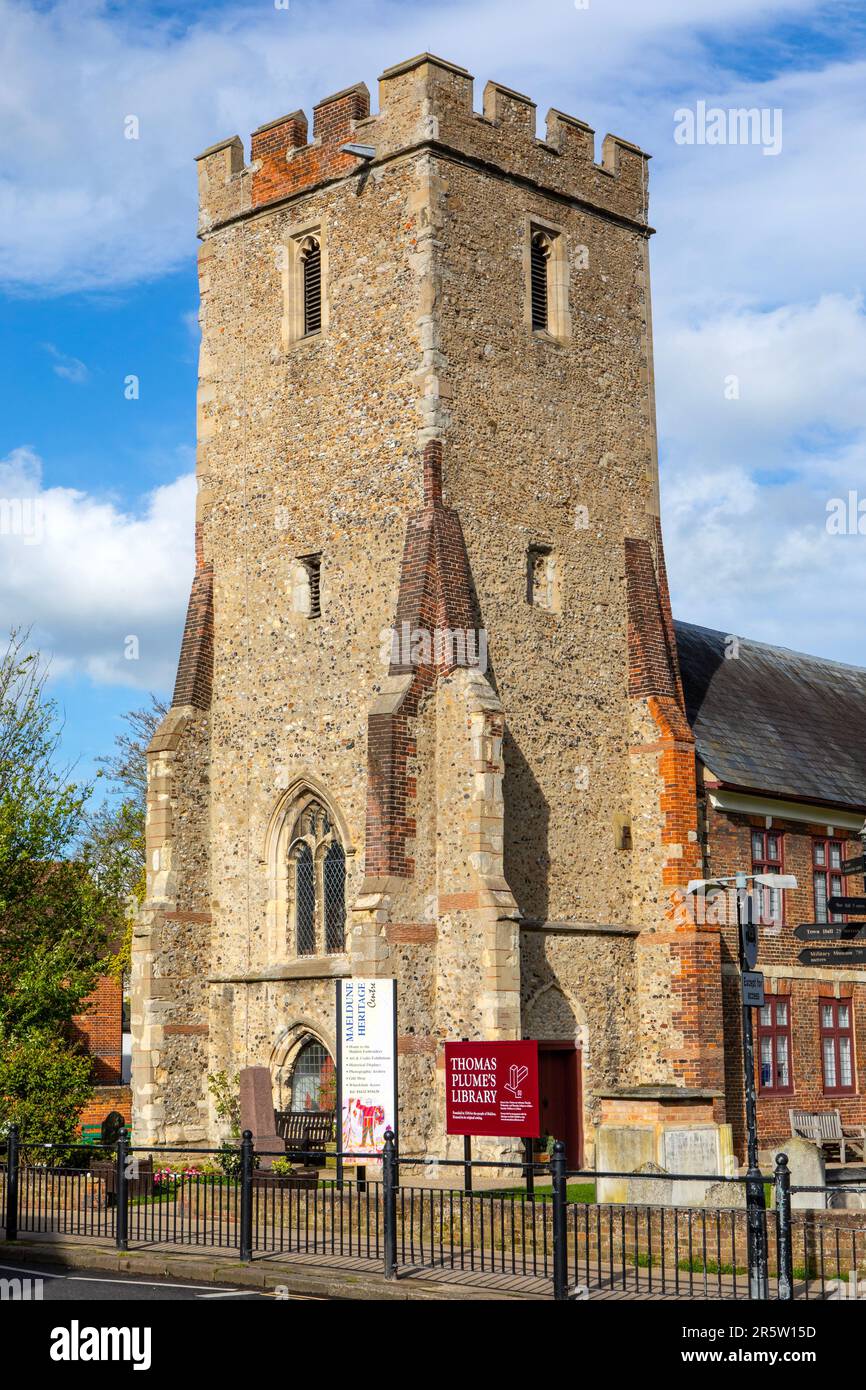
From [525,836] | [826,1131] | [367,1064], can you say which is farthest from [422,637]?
[826,1131]

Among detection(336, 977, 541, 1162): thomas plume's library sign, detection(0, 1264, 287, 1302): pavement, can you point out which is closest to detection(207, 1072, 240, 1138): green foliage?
detection(336, 977, 541, 1162): thomas plume's library sign

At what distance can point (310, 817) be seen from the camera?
25.9m

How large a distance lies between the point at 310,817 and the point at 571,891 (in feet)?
13.6

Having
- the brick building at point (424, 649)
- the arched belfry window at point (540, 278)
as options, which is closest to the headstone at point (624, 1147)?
the brick building at point (424, 649)

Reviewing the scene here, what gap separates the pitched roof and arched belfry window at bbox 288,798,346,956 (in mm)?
6566

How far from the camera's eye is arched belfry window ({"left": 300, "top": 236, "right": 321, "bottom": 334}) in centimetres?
2739

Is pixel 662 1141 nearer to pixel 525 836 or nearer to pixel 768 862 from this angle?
pixel 525 836

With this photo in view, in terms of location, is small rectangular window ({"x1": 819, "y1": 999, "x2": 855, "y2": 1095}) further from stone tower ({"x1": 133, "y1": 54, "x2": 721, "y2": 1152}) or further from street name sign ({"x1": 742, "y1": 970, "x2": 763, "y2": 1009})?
street name sign ({"x1": 742, "y1": 970, "x2": 763, "y2": 1009})

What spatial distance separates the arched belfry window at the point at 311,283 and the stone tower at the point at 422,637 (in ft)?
0.23

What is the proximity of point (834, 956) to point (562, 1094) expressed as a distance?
39.4ft

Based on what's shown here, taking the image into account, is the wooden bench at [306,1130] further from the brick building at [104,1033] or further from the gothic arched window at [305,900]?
the brick building at [104,1033]
